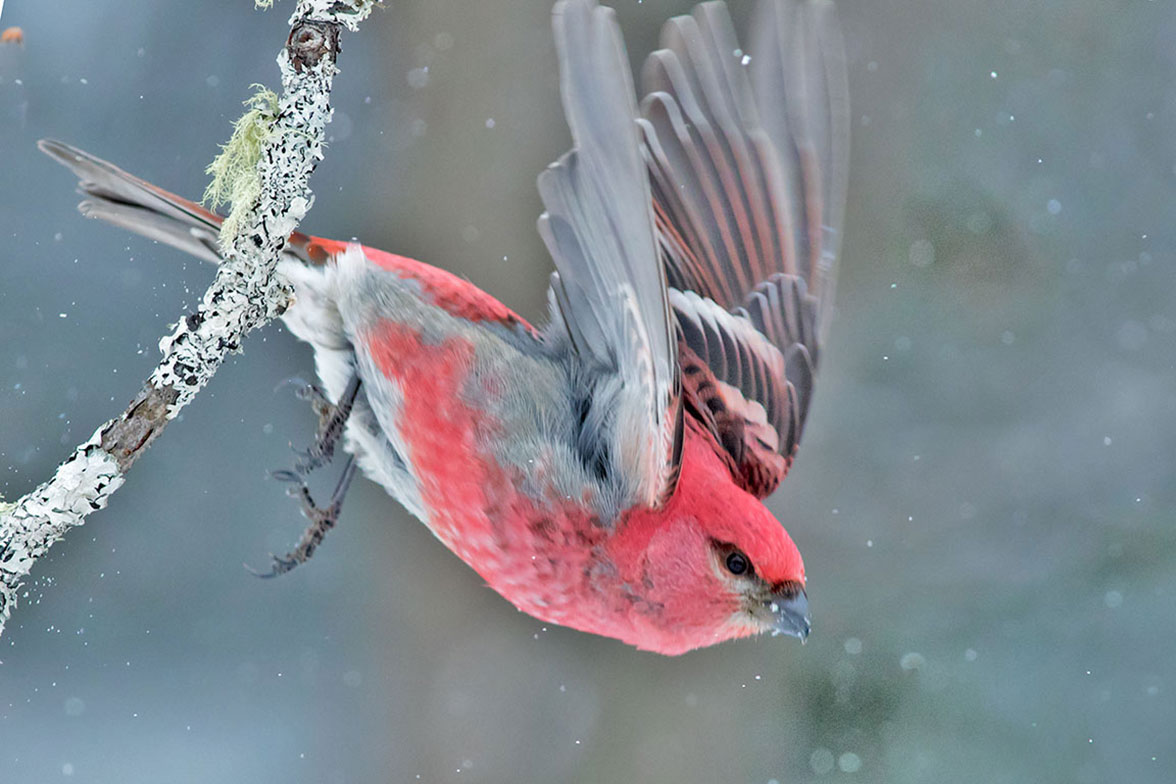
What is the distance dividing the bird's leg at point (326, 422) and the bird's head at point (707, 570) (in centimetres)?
26

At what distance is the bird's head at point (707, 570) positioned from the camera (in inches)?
31.5

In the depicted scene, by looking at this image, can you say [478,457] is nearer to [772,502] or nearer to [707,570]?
[707,570]

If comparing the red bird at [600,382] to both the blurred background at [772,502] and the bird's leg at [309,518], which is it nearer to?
the bird's leg at [309,518]

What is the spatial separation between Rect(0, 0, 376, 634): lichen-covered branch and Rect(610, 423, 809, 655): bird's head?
328 millimetres

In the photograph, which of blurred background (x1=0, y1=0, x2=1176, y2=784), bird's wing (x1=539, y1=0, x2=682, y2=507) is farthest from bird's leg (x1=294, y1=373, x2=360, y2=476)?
bird's wing (x1=539, y1=0, x2=682, y2=507)

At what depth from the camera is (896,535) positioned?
1.63 m

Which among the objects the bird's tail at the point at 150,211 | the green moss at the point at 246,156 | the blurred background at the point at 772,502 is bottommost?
the blurred background at the point at 772,502

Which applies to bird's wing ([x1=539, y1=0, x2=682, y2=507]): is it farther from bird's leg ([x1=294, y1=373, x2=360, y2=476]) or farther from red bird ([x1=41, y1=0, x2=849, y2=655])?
bird's leg ([x1=294, y1=373, x2=360, y2=476])

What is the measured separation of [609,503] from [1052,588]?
3.81ft

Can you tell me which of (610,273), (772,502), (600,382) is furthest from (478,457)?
(772,502)

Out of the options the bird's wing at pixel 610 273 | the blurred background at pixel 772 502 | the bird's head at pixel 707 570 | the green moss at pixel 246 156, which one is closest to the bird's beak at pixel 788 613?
the bird's head at pixel 707 570

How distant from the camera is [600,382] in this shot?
0.78 meters

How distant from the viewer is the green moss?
2.00 ft

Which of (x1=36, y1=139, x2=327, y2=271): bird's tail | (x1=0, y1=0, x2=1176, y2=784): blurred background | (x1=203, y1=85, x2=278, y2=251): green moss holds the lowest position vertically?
(x1=0, y1=0, x2=1176, y2=784): blurred background
